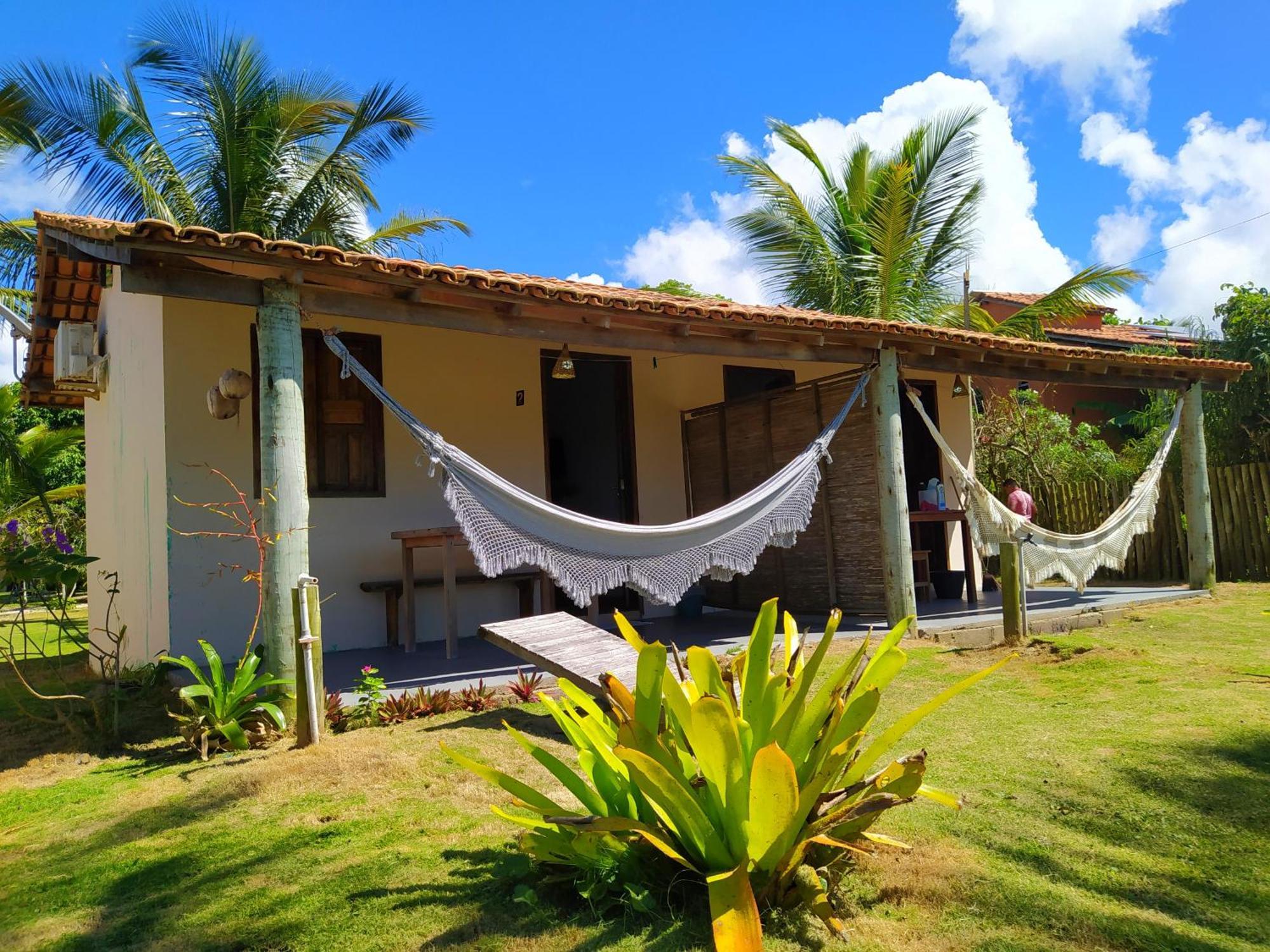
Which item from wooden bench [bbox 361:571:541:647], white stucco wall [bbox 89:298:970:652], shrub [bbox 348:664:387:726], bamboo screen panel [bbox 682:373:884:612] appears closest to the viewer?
shrub [bbox 348:664:387:726]

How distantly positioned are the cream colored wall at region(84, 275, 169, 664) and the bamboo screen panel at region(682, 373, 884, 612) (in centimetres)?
465

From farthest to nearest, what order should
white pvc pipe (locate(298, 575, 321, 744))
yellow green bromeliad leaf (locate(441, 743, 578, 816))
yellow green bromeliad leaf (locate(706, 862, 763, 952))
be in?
white pvc pipe (locate(298, 575, 321, 744)) < yellow green bromeliad leaf (locate(441, 743, 578, 816)) < yellow green bromeliad leaf (locate(706, 862, 763, 952))

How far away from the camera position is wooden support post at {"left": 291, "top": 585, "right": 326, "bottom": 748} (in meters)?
4.14

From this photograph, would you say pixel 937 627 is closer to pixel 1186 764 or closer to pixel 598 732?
pixel 1186 764

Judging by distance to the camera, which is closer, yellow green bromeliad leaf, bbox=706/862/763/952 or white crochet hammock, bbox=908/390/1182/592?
yellow green bromeliad leaf, bbox=706/862/763/952

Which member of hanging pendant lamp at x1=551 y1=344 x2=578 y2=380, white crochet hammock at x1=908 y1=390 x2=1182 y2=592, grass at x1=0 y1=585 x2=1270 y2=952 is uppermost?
hanging pendant lamp at x1=551 y1=344 x2=578 y2=380

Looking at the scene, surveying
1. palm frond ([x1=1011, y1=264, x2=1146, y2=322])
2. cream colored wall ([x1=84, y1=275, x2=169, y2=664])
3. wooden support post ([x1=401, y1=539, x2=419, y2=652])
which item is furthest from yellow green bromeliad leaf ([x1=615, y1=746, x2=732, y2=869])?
palm frond ([x1=1011, y1=264, x2=1146, y2=322])

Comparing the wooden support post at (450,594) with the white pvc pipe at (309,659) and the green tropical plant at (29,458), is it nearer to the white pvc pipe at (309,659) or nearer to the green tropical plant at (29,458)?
the white pvc pipe at (309,659)

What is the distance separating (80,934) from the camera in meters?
2.49

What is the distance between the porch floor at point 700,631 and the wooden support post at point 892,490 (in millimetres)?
385

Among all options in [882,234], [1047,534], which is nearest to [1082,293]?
[882,234]

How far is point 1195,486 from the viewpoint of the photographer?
9062 mm

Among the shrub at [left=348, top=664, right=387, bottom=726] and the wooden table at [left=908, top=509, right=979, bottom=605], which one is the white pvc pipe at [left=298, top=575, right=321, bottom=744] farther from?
the wooden table at [left=908, top=509, right=979, bottom=605]

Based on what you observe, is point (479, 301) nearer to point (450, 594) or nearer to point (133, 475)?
point (450, 594)
